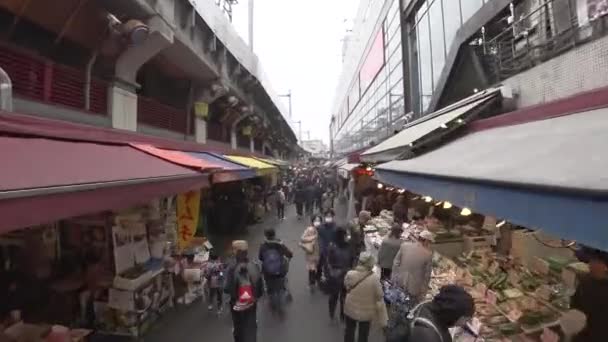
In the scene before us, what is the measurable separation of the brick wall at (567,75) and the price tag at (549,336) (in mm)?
2721

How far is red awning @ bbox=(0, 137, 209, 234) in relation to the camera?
96.4 inches

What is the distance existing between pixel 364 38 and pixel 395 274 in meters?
30.7

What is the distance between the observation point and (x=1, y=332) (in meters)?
4.32

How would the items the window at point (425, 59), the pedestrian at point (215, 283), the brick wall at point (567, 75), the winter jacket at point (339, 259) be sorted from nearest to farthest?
the brick wall at point (567, 75) → the winter jacket at point (339, 259) → the pedestrian at point (215, 283) → the window at point (425, 59)

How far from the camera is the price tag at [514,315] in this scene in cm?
439

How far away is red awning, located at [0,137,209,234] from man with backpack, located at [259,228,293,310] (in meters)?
2.39

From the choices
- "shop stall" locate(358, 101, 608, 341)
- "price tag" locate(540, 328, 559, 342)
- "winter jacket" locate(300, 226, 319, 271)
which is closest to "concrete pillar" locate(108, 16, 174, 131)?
"winter jacket" locate(300, 226, 319, 271)

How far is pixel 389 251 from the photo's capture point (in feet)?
22.7

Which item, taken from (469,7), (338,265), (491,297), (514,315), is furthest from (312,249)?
(469,7)

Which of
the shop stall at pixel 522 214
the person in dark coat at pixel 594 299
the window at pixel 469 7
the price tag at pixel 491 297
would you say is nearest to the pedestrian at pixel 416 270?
the shop stall at pixel 522 214

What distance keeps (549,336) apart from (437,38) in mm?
10648

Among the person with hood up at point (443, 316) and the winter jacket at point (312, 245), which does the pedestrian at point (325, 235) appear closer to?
the winter jacket at point (312, 245)

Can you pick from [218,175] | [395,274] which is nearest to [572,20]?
[395,274]

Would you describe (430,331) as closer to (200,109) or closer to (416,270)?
(416,270)
